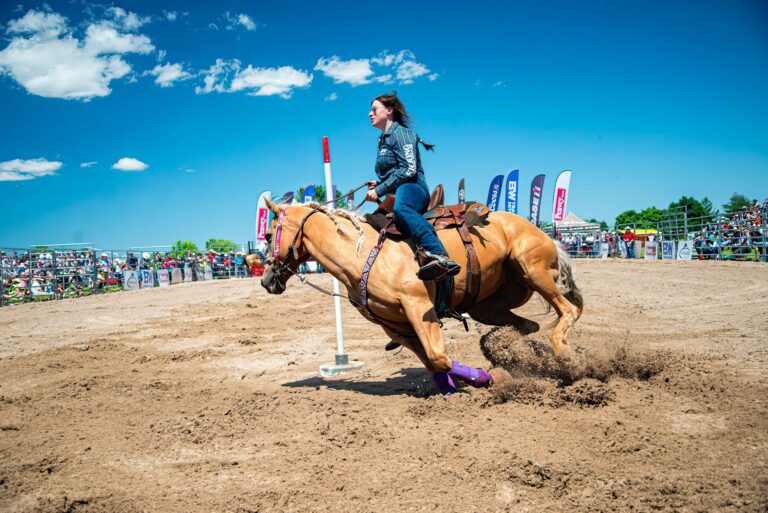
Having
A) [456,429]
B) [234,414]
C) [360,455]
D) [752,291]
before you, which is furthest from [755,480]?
[752,291]

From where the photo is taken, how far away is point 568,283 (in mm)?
5672

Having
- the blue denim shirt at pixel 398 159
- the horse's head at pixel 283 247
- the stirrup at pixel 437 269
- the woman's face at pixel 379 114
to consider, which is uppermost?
the woman's face at pixel 379 114

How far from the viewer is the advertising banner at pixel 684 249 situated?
2394 cm

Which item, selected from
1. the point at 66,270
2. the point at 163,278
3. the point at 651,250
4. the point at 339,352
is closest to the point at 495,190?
the point at 651,250

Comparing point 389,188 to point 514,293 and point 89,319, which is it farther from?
point 89,319

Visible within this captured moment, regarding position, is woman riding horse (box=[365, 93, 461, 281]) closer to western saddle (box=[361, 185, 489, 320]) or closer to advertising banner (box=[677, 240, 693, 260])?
western saddle (box=[361, 185, 489, 320])

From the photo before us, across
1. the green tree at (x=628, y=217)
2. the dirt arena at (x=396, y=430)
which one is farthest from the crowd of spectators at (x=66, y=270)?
the green tree at (x=628, y=217)

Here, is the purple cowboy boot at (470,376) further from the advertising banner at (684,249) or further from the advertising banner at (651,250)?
the advertising banner at (651,250)

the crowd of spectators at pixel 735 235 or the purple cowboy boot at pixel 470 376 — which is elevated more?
the crowd of spectators at pixel 735 235

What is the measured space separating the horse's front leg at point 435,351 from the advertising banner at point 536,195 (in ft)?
92.0

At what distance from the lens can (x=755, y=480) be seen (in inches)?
107

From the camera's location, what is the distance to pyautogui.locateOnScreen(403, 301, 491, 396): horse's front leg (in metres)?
4.54

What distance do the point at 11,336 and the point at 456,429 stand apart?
36.9ft

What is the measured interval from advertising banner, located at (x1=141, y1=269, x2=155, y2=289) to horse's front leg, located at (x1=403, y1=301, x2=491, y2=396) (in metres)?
23.7
